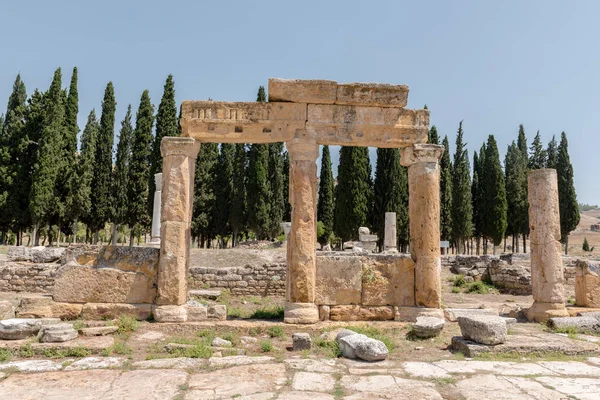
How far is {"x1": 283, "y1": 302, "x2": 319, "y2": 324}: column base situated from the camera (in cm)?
809

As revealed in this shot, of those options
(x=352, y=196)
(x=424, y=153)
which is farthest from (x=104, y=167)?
(x=424, y=153)

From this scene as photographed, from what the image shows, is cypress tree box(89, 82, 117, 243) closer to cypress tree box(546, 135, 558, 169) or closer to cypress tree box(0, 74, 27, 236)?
cypress tree box(0, 74, 27, 236)

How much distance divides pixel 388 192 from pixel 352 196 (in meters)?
2.88

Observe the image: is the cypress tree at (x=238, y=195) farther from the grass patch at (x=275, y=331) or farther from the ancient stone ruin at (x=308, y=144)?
the grass patch at (x=275, y=331)

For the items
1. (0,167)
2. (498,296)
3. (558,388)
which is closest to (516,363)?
(558,388)

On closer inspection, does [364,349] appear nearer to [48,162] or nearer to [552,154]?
[48,162]

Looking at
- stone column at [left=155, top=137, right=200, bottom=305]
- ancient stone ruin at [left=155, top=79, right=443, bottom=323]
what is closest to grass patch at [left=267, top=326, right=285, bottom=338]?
ancient stone ruin at [left=155, top=79, right=443, bottom=323]

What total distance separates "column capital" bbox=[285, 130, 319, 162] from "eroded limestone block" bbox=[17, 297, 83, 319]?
502 cm

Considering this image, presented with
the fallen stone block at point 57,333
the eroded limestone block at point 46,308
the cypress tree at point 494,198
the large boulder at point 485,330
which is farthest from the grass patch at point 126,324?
the cypress tree at point 494,198

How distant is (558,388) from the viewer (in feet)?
15.5

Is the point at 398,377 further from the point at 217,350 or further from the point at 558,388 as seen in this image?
the point at 217,350

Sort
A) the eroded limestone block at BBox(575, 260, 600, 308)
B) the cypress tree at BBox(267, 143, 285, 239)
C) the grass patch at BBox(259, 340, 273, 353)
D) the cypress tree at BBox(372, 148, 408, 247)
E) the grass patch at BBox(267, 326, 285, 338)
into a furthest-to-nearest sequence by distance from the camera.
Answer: the cypress tree at BBox(267, 143, 285, 239)
the cypress tree at BBox(372, 148, 408, 247)
the eroded limestone block at BBox(575, 260, 600, 308)
the grass patch at BBox(267, 326, 285, 338)
the grass patch at BBox(259, 340, 273, 353)

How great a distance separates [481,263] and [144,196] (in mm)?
23273

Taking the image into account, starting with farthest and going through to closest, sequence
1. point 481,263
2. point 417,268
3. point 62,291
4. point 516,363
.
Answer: point 481,263, point 417,268, point 62,291, point 516,363
